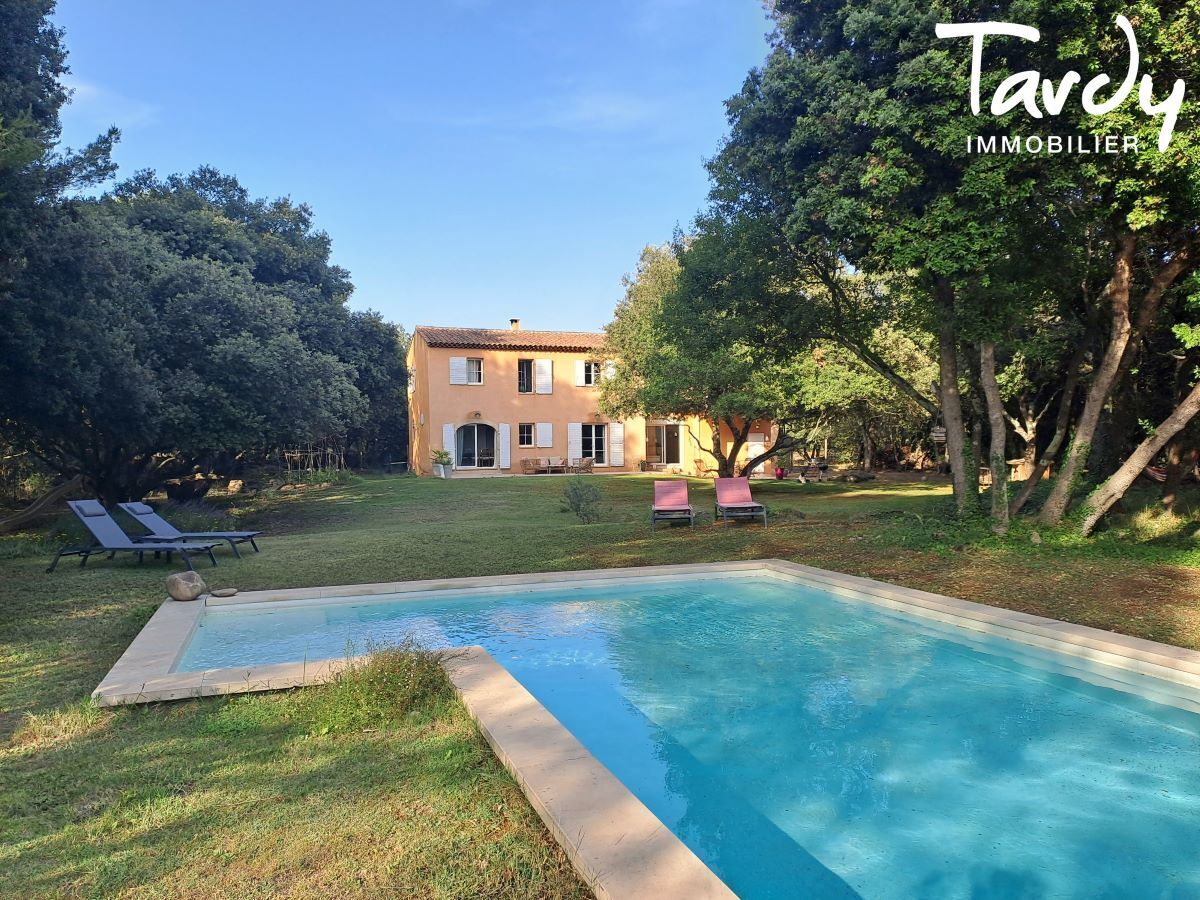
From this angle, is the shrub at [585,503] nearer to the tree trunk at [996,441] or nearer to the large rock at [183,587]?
the tree trunk at [996,441]

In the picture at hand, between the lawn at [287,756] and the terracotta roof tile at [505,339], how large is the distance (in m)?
20.5

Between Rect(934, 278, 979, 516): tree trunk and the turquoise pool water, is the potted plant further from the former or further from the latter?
the turquoise pool water

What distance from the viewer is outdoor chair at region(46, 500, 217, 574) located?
30.7 feet

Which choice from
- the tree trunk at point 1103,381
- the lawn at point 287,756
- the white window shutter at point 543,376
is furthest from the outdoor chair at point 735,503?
the white window shutter at point 543,376

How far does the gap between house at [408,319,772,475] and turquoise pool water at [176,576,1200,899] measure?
22181 mm

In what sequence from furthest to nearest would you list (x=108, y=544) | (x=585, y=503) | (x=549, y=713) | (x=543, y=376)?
(x=543, y=376) → (x=585, y=503) → (x=108, y=544) → (x=549, y=713)

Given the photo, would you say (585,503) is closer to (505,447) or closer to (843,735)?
(843,735)

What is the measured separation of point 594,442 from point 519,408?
3572mm

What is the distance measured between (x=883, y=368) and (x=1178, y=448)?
4.44 m

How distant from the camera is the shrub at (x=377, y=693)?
410 centimetres

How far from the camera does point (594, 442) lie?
31688 millimetres

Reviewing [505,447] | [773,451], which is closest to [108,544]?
[773,451]

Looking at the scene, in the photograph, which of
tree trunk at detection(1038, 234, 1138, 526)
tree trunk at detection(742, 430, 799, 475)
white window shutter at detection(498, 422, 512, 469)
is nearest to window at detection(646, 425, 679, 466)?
white window shutter at detection(498, 422, 512, 469)

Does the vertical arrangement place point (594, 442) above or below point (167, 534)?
above
